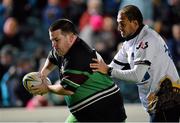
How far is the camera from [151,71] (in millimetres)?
7082

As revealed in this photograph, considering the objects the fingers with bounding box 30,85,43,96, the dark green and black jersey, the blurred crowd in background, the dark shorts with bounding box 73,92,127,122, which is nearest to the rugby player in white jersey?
the dark green and black jersey

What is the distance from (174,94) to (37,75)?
152cm

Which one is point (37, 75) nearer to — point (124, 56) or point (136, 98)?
point (124, 56)

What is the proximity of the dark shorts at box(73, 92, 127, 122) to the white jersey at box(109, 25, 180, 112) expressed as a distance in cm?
29

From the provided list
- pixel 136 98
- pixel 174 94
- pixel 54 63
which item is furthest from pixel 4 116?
pixel 174 94

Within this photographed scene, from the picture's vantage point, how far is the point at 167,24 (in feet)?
42.2

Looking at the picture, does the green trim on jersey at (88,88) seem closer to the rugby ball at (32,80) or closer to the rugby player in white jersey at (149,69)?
the rugby player in white jersey at (149,69)

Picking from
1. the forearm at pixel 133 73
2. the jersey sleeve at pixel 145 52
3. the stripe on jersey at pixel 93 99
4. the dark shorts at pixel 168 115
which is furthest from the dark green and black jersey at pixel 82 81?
the dark shorts at pixel 168 115

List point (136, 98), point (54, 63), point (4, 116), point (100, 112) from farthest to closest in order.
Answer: point (136, 98)
point (4, 116)
point (54, 63)
point (100, 112)

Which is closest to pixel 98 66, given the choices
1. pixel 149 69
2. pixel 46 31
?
pixel 149 69

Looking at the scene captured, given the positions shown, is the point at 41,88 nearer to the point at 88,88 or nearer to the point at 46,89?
the point at 46,89

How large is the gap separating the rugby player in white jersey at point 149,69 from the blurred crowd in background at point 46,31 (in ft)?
11.8

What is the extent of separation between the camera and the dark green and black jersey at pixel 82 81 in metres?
6.77

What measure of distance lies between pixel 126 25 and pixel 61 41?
80cm
